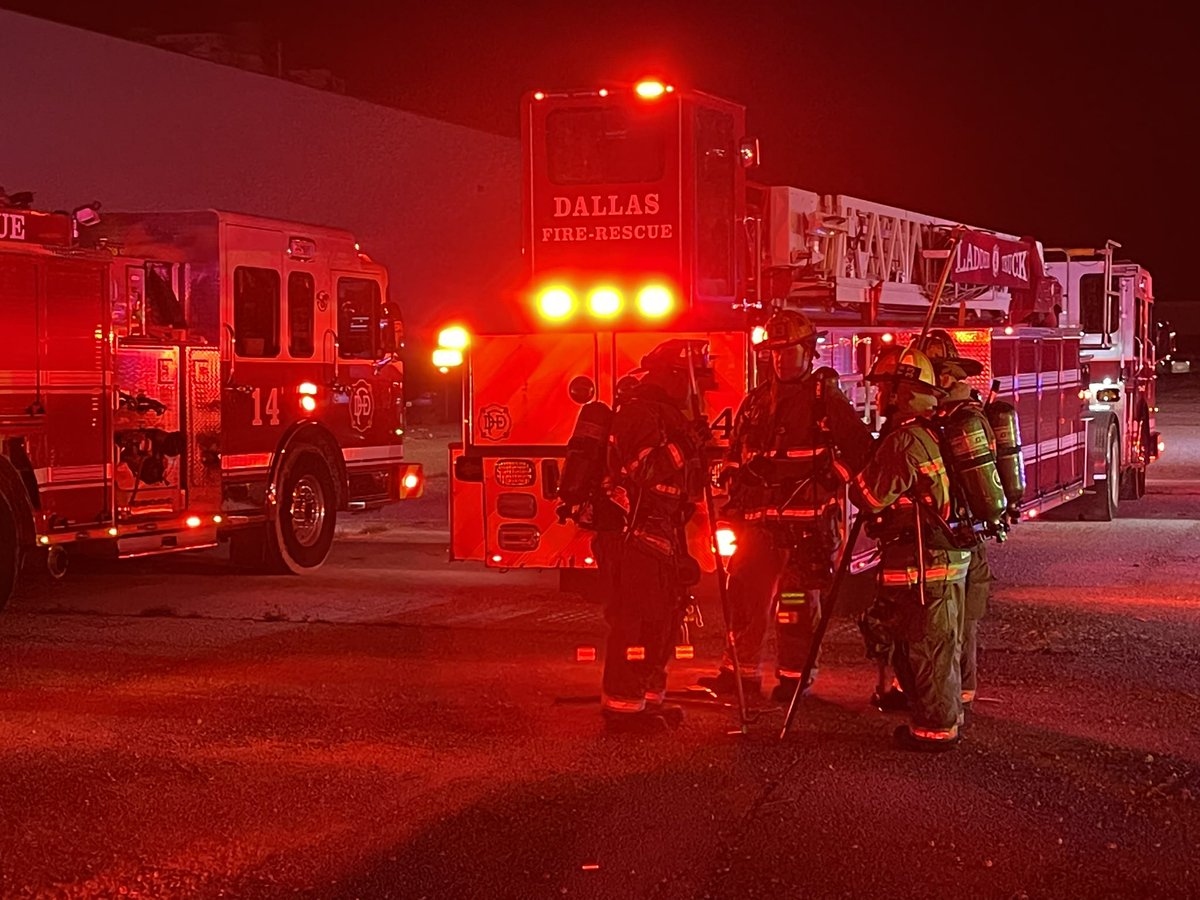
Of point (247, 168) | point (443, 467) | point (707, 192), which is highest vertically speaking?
point (247, 168)

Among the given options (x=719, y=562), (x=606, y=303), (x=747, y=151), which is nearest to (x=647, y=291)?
(x=606, y=303)

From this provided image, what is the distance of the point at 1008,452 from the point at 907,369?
1067 millimetres

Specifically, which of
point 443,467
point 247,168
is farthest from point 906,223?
point 247,168

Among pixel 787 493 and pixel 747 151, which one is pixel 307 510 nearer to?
pixel 747 151

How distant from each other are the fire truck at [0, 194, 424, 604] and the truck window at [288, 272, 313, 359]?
0.05 ft

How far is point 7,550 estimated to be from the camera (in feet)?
34.7

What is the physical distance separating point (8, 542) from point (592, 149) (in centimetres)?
445

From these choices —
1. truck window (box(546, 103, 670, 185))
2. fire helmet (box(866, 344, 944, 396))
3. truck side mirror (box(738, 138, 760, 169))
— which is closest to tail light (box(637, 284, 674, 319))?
truck window (box(546, 103, 670, 185))

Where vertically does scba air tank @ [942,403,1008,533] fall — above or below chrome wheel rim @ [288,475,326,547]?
above

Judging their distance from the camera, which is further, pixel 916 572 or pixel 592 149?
pixel 592 149

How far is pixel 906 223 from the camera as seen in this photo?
13.7 metres

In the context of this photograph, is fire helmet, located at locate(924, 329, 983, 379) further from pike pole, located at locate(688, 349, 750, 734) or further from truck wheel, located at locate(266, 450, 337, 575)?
truck wheel, located at locate(266, 450, 337, 575)

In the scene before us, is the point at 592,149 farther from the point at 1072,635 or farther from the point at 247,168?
the point at 247,168

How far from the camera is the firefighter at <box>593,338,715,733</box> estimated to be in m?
7.17
